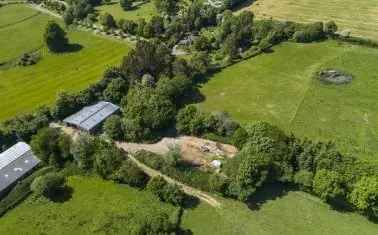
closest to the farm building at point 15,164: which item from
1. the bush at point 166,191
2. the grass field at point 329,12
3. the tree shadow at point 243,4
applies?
the bush at point 166,191

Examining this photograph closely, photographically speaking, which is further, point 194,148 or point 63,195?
point 194,148

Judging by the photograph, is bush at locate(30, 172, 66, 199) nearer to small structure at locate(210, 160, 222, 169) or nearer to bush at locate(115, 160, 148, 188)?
bush at locate(115, 160, 148, 188)

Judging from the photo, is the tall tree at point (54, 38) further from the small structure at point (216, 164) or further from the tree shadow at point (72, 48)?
the small structure at point (216, 164)

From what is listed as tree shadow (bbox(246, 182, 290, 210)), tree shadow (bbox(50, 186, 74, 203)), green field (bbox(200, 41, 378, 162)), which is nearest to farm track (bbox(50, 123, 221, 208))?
tree shadow (bbox(246, 182, 290, 210))

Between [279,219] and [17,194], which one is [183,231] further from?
[17,194]

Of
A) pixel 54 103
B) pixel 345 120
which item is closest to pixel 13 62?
pixel 54 103

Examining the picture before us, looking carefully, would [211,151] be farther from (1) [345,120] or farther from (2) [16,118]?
(2) [16,118]

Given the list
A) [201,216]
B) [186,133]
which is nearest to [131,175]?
[201,216]
